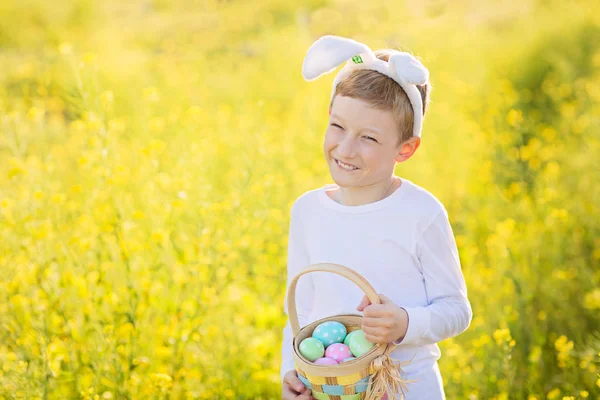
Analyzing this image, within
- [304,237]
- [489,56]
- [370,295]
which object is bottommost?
[370,295]

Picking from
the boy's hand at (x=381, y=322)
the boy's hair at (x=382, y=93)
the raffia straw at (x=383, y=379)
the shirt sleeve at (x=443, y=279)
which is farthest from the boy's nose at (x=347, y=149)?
the raffia straw at (x=383, y=379)

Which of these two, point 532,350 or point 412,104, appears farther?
point 532,350

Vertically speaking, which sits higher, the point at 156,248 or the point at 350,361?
the point at 156,248

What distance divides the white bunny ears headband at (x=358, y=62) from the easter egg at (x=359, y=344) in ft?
1.81

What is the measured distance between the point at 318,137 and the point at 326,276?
2798mm

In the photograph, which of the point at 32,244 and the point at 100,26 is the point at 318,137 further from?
the point at 100,26

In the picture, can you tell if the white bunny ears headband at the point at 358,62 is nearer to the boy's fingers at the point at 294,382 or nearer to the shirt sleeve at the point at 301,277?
the shirt sleeve at the point at 301,277

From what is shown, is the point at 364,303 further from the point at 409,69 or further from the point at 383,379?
the point at 409,69

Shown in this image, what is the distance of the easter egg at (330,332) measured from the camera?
62.7 inches

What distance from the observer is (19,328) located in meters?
2.56

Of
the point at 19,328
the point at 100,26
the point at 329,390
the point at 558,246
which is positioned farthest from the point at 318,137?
the point at 100,26

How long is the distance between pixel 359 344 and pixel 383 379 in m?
0.12

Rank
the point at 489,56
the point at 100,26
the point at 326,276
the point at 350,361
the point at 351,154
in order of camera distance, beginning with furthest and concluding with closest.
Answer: the point at 100,26, the point at 489,56, the point at 326,276, the point at 351,154, the point at 350,361

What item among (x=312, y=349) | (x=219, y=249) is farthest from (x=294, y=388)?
(x=219, y=249)
